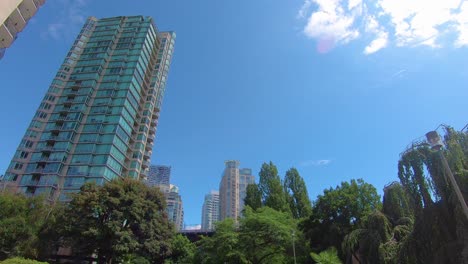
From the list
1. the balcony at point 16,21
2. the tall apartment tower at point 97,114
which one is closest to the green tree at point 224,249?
the balcony at point 16,21

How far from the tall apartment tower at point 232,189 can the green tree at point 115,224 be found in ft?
228

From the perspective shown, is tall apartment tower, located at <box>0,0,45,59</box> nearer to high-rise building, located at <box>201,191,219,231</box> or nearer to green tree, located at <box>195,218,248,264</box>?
green tree, located at <box>195,218,248,264</box>

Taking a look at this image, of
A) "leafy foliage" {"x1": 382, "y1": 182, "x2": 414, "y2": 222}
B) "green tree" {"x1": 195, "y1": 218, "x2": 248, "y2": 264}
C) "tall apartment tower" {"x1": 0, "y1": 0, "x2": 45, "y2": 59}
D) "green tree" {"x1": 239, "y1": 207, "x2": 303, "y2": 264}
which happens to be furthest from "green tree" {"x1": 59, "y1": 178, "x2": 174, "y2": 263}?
"leafy foliage" {"x1": 382, "y1": 182, "x2": 414, "y2": 222}

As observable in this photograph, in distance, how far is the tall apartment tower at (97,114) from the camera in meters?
52.1

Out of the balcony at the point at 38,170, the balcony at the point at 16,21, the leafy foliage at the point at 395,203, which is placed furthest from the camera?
the balcony at the point at 38,170

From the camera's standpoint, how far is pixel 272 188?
1564 inches

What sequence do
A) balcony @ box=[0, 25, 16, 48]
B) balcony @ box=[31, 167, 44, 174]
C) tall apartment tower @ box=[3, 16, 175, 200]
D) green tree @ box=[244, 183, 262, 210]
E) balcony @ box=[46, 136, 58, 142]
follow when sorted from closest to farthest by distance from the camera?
balcony @ box=[0, 25, 16, 48]
green tree @ box=[244, 183, 262, 210]
balcony @ box=[31, 167, 44, 174]
tall apartment tower @ box=[3, 16, 175, 200]
balcony @ box=[46, 136, 58, 142]

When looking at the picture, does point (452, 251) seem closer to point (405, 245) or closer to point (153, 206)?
point (405, 245)

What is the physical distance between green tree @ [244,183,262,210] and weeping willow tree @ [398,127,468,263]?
26.9 metres

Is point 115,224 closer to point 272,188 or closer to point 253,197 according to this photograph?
point 253,197

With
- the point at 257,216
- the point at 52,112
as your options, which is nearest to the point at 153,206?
the point at 257,216

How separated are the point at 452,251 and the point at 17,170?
63595mm

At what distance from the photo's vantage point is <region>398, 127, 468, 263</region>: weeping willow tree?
10.6 metres

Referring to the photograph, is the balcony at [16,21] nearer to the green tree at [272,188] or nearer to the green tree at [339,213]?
the green tree at [339,213]
